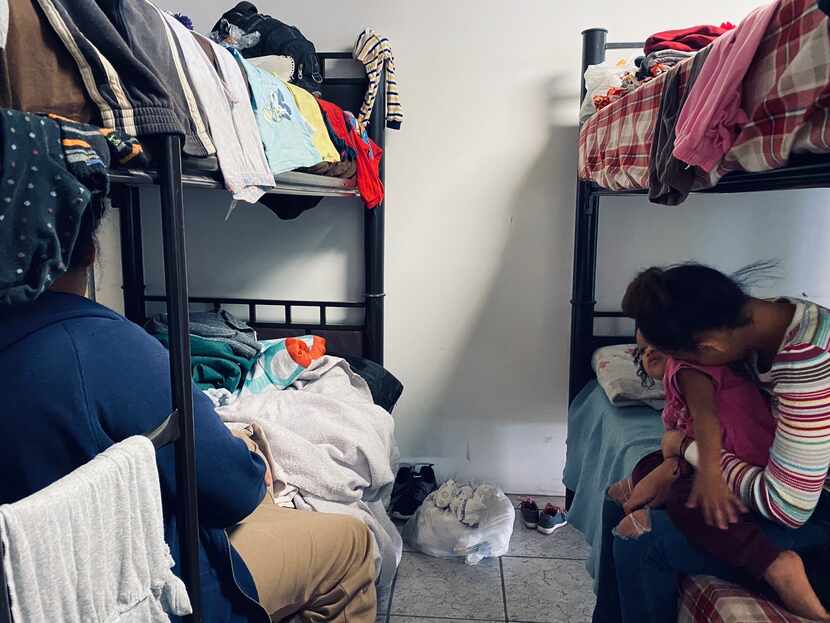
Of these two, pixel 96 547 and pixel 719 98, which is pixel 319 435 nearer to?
pixel 96 547

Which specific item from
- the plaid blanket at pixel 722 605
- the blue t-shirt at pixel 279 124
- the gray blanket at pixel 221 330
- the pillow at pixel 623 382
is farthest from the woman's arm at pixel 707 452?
the gray blanket at pixel 221 330

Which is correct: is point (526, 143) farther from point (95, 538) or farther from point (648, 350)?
point (95, 538)

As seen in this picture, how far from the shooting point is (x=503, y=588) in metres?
2.03

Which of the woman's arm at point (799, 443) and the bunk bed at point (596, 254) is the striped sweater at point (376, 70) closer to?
the bunk bed at point (596, 254)

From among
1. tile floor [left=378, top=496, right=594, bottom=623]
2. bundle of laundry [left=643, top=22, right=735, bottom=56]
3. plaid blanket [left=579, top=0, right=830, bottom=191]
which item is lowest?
tile floor [left=378, top=496, right=594, bottom=623]

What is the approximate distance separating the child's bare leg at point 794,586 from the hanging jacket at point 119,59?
1.20m

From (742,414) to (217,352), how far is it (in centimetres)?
135

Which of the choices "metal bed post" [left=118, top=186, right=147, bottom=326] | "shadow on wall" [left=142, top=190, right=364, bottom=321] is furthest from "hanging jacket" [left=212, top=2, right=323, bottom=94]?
"metal bed post" [left=118, top=186, right=147, bottom=326]

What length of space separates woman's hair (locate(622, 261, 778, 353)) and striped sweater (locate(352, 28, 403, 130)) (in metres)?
1.28

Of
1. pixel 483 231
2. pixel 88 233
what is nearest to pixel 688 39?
pixel 483 231

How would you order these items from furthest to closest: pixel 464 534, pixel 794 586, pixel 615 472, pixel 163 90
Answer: pixel 464 534, pixel 615 472, pixel 794 586, pixel 163 90

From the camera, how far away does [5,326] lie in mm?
905

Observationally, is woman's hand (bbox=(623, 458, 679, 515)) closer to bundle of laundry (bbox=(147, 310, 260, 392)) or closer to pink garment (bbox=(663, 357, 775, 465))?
pink garment (bbox=(663, 357, 775, 465))

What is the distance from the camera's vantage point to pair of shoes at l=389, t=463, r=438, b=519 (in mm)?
2404
